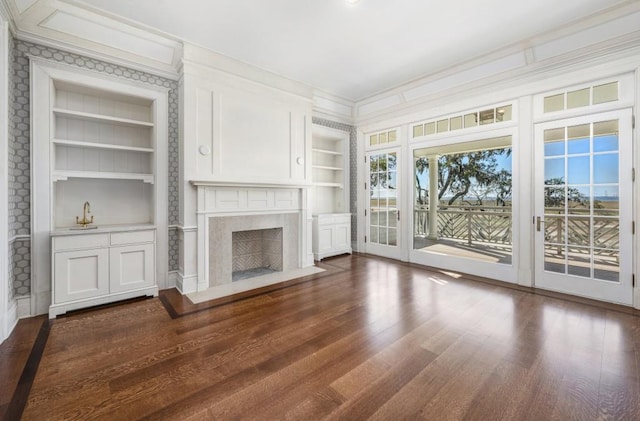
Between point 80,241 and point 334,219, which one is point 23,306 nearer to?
point 80,241

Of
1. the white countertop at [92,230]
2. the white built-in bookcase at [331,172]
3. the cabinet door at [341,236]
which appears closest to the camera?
the white countertop at [92,230]

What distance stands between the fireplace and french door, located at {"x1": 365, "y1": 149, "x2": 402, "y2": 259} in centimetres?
214

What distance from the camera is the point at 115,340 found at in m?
2.38

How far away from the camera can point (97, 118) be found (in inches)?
124

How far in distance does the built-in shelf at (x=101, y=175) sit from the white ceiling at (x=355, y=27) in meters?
1.73

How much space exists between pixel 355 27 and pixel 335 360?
11.4 feet

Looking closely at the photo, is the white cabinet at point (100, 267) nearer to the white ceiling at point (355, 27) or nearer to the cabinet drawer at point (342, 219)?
the white ceiling at point (355, 27)

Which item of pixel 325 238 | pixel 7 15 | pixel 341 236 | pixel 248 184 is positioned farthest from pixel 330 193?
pixel 7 15

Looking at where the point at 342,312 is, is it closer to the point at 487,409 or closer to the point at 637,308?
the point at 487,409

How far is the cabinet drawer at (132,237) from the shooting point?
311 centimetres

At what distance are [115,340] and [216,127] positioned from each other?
8.69 ft

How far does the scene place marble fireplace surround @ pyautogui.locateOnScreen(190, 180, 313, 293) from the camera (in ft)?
12.0

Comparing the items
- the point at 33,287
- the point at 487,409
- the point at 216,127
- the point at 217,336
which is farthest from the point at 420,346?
the point at 33,287

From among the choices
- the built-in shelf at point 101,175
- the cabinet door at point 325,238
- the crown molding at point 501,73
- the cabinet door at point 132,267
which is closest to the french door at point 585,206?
the crown molding at point 501,73
